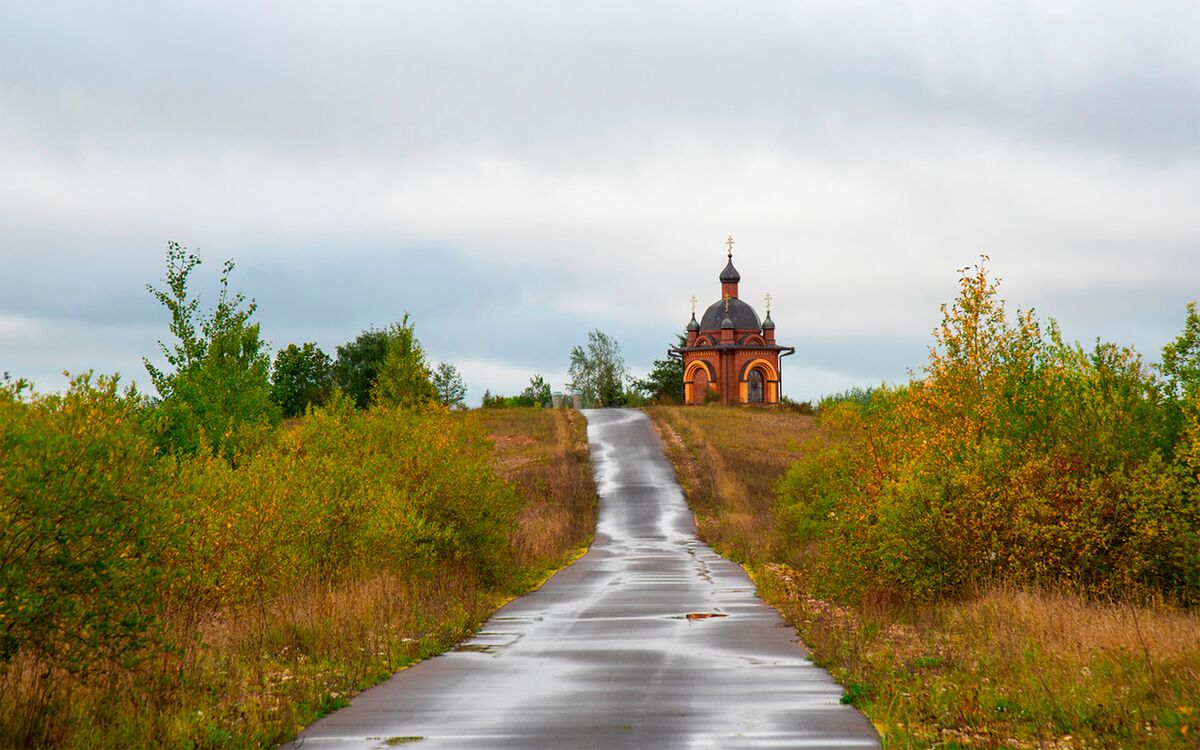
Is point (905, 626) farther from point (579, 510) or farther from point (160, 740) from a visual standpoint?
point (579, 510)

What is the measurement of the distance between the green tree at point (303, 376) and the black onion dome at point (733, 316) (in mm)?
33082

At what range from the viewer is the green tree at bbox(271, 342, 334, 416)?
94625 mm

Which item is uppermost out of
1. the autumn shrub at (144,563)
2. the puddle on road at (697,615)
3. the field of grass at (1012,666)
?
the autumn shrub at (144,563)

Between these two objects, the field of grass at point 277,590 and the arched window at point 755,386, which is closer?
the field of grass at point 277,590

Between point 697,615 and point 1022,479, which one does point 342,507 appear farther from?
point 1022,479

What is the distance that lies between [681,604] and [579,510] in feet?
93.4

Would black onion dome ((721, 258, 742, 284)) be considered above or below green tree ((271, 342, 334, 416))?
above

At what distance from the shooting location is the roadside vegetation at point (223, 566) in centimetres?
946

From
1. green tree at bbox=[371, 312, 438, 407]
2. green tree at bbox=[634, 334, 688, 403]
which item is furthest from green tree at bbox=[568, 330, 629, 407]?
green tree at bbox=[371, 312, 438, 407]

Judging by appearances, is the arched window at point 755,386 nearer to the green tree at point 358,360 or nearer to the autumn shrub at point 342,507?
the green tree at point 358,360

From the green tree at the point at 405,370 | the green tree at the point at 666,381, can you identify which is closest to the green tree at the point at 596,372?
the green tree at the point at 666,381

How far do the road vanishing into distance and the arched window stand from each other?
79481mm

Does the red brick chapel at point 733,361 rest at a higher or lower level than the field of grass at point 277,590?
higher

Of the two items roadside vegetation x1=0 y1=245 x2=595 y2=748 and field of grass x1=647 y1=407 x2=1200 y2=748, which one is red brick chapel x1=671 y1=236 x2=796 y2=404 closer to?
roadside vegetation x1=0 y1=245 x2=595 y2=748
